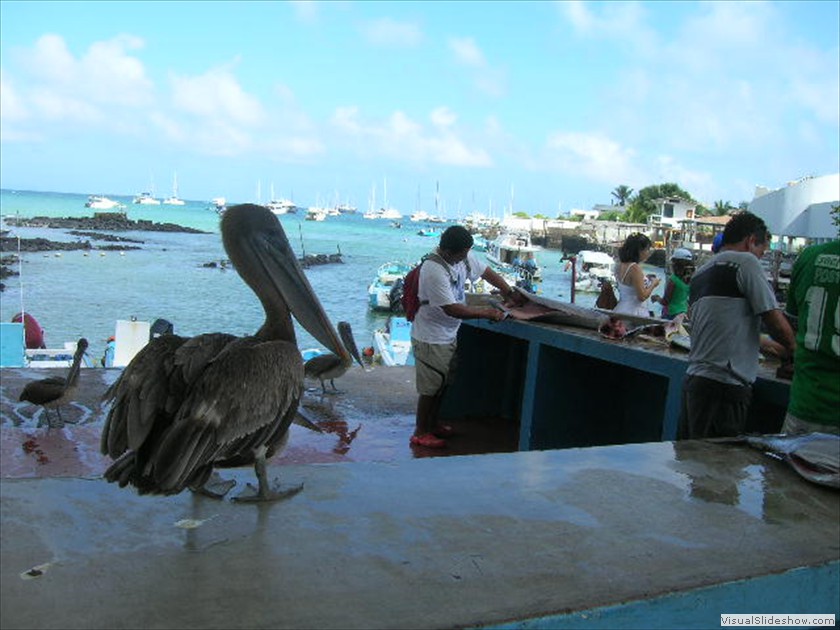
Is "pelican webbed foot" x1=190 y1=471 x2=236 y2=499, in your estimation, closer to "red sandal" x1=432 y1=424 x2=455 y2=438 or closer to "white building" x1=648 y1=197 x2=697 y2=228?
"red sandal" x1=432 y1=424 x2=455 y2=438

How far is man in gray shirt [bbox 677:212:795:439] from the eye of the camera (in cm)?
350

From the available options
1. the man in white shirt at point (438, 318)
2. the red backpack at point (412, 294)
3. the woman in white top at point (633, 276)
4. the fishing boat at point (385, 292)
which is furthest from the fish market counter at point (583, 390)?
the fishing boat at point (385, 292)

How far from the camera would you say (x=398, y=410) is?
19.6 ft

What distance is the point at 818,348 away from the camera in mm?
3105

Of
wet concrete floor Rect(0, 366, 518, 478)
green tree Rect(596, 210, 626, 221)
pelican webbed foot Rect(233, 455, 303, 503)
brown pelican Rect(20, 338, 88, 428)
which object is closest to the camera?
pelican webbed foot Rect(233, 455, 303, 503)

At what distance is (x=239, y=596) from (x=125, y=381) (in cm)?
77

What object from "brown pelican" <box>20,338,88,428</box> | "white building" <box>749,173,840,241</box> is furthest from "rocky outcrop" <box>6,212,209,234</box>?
"brown pelican" <box>20,338,88,428</box>

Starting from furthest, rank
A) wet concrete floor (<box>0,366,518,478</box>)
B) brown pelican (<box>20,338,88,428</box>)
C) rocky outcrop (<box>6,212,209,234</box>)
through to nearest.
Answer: rocky outcrop (<box>6,212,209,234</box>)
brown pelican (<box>20,338,88,428</box>)
wet concrete floor (<box>0,366,518,478</box>)

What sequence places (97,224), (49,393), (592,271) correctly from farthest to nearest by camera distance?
(97,224) < (592,271) < (49,393)

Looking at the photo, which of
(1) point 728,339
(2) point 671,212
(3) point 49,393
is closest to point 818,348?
(1) point 728,339

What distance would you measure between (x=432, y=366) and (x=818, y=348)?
239 centimetres

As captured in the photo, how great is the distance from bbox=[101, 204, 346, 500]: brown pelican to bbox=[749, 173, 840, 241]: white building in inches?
1366

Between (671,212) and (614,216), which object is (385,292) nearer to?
(671,212)

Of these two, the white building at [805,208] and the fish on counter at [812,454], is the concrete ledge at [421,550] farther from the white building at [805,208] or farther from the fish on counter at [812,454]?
the white building at [805,208]
